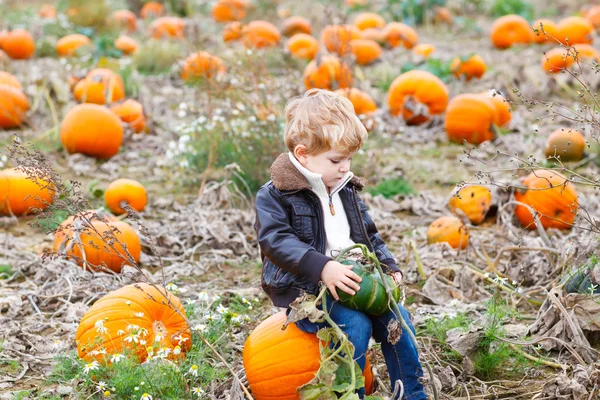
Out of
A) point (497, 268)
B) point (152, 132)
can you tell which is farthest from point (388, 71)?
point (497, 268)

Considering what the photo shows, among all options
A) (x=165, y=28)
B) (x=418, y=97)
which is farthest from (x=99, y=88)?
(x=165, y=28)

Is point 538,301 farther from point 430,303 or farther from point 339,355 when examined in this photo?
point 339,355

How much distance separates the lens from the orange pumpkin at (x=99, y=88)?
8461 millimetres

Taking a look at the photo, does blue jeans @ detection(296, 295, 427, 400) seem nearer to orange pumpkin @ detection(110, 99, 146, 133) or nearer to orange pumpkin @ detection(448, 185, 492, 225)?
orange pumpkin @ detection(448, 185, 492, 225)

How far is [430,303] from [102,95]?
5.24 metres

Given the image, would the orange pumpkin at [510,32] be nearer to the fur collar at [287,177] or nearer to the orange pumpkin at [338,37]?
the orange pumpkin at [338,37]

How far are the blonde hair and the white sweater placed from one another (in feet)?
0.37

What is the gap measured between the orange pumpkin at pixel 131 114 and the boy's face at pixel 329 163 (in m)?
5.21

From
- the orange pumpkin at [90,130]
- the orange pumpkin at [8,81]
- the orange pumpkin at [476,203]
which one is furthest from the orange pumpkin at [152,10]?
the orange pumpkin at [476,203]

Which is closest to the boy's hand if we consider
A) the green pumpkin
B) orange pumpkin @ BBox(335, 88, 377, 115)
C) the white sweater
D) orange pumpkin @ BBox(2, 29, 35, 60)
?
the green pumpkin

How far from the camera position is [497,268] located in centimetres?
495

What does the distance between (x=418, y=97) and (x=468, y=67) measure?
55.3 inches

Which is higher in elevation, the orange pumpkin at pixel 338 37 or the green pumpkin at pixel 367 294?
the green pumpkin at pixel 367 294

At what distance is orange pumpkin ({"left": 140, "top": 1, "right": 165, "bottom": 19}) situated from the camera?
15.6 metres
